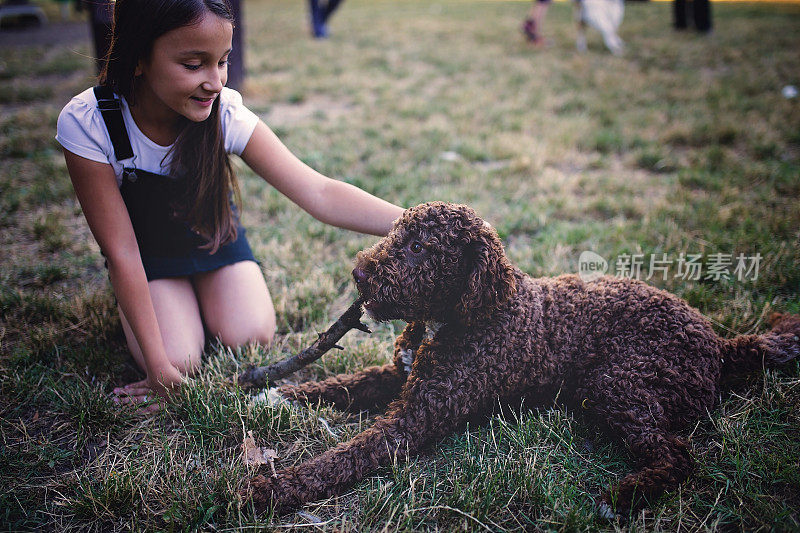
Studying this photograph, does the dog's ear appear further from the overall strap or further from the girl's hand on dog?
the overall strap

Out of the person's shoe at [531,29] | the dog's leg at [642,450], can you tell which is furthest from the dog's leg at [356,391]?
the person's shoe at [531,29]

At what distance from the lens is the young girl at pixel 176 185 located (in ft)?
7.07

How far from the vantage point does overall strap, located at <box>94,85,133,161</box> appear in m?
2.32

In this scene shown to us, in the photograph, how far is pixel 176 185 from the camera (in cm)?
268

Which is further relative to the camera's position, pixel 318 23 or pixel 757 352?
pixel 318 23

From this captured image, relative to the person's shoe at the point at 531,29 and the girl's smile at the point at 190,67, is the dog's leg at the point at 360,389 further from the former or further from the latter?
the person's shoe at the point at 531,29

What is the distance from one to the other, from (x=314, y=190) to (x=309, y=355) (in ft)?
2.89

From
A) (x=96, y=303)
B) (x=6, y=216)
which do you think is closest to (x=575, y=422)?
(x=96, y=303)

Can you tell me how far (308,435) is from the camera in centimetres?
227

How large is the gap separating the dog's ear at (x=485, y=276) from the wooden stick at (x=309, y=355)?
43cm

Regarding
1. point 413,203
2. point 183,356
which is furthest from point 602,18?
point 183,356

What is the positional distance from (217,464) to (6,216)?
357cm

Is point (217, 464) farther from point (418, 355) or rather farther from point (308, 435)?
point (418, 355)

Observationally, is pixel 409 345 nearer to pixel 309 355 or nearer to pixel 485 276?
pixel 309 355
